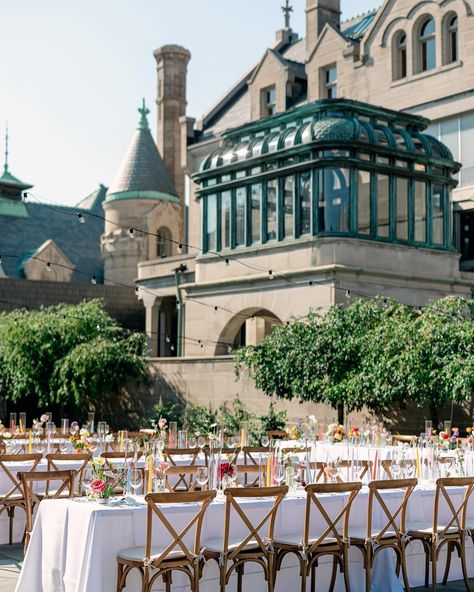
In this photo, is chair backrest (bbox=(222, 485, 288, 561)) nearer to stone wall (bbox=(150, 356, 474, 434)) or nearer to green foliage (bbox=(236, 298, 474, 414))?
green foliage (bbox=(236, 298, 474, 414))

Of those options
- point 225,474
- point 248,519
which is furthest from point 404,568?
point 225,474

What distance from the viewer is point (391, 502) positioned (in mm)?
10766

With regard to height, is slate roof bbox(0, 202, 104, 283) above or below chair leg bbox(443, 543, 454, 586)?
above

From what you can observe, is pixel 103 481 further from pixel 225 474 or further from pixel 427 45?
pixel 427 45

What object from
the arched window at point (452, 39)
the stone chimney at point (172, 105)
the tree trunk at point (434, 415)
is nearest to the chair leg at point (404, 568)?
the tree trunk at point (434, 415)

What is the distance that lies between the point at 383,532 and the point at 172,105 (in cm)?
4584

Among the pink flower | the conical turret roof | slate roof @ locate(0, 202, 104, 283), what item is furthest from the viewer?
slate roof @ locate(0, 202, 104, 283)

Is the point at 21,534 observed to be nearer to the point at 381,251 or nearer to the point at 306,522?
the point at 306,522

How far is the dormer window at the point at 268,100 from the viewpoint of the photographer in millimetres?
45378

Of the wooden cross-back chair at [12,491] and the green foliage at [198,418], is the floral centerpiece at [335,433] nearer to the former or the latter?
the wooden cross-back chair at [12,491]

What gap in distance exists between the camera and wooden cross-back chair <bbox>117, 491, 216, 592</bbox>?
8922 mm

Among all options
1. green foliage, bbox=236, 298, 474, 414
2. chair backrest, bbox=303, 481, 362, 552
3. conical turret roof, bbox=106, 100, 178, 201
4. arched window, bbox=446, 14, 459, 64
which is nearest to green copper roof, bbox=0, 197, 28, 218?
conical turret roof, bbox=106, 100, 178, 201

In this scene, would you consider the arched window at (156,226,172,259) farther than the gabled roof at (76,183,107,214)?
No

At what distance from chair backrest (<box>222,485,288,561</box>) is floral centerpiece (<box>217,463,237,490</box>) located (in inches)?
18.0
